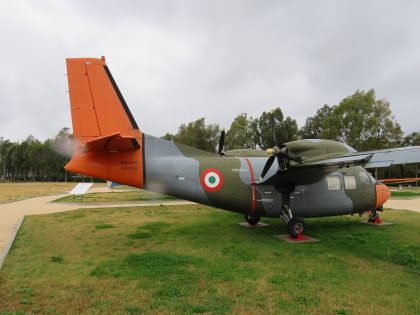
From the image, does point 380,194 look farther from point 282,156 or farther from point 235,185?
point 235,185

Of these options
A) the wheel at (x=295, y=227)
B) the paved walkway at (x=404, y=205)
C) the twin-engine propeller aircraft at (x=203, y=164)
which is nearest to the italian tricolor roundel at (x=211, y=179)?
the twin-engine propeller aircraft at (x=203, y=164)

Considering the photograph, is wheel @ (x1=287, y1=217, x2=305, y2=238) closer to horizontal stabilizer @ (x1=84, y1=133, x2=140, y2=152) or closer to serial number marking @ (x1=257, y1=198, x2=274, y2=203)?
serial number marking @ (x1=257, y1=198, x2=274, y2=203)

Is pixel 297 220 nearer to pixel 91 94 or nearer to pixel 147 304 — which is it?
pixel 147 304

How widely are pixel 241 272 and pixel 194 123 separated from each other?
47027 mm

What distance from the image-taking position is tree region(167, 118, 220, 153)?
176ft

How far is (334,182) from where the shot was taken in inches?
590

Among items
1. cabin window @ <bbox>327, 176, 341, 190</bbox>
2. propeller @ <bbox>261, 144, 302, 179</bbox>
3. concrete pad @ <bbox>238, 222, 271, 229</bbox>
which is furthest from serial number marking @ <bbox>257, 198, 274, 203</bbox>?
cabin window @ <bbox>327, 176, 341, 190</bbox>

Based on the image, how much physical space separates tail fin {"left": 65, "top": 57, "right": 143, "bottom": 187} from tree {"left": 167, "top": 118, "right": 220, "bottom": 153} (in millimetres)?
40894

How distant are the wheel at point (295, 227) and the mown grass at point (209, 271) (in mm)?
798

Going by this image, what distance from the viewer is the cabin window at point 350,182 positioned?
15.3m

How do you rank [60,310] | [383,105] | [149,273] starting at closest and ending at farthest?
[60,310] → [149,273] → [383,105]

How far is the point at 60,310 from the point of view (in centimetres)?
663

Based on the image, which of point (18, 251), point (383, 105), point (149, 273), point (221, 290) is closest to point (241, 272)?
point (221, 290)

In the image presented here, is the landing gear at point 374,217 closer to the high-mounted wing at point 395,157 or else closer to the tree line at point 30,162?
the high-mounted wing at point 395,157
